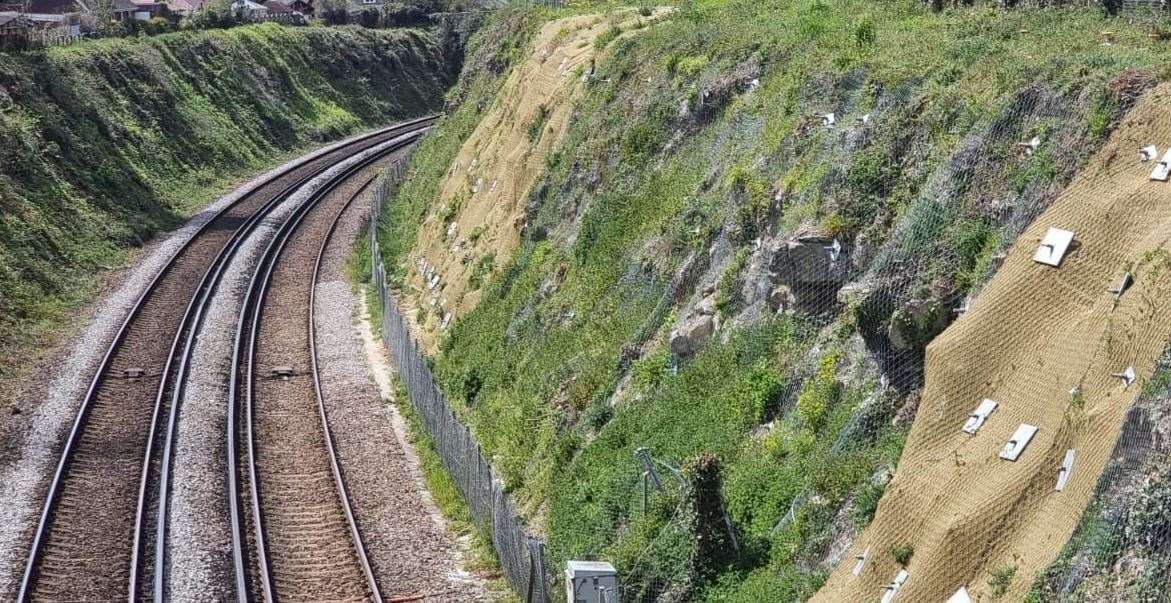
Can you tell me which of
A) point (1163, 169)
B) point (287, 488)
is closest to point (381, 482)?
point (287, 488)

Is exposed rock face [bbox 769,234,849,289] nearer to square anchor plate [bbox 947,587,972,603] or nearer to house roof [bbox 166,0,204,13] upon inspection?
square anchor plate [bbox 947,587,972,603]

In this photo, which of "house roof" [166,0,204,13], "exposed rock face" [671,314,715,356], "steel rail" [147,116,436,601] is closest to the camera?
"exposed rock face" [671,314,715,356]

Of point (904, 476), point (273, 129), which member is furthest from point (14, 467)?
point (273, 129)

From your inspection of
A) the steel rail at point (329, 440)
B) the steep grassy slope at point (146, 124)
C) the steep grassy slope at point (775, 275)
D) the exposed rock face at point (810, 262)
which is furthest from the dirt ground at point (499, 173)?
the exposed rock face at point (810, 262)

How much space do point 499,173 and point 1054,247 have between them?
80.7 ft

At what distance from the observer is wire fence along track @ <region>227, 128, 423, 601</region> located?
67.9ft

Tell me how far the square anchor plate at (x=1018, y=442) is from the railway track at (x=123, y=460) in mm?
12596

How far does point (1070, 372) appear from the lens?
1349cm

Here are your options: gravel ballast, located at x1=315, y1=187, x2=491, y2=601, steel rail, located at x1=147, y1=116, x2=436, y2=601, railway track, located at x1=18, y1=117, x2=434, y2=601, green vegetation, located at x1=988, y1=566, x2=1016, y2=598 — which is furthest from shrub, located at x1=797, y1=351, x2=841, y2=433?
railway track, located at x1=18, y1=117, x2=434, y2=601

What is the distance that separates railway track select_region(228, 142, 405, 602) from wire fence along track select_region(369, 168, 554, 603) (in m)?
1.94

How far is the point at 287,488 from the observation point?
24562 millimetres

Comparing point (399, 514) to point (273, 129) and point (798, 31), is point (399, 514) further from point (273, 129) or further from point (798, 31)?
point (273, 129)

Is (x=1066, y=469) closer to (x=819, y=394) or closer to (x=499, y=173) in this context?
(x=819, y=394)

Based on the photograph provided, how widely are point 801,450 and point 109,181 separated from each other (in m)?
41.5
